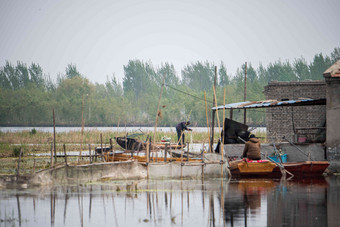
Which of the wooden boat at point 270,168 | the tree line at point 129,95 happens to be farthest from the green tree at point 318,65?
the wooden boat at point 270,168

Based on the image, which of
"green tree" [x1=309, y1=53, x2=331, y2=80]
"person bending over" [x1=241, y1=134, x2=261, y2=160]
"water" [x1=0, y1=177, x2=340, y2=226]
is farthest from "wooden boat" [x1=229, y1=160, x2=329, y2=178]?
"green tree" [x1=309, y1=53, x2=331, y2=80]

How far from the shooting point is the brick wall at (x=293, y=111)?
84.0ft

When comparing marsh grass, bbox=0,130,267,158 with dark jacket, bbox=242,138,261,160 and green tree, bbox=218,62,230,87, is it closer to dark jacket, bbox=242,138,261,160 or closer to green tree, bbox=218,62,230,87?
dark jacket, bbox=242,138,261,160

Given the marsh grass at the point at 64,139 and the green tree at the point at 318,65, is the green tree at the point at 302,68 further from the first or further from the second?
the marsh grass at the point at 64,139

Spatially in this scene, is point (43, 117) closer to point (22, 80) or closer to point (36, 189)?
point (22, 80)

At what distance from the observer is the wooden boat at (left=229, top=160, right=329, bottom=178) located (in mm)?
17188

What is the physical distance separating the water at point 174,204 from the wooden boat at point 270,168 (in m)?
1.18

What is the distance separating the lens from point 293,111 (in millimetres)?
25828

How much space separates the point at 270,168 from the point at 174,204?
20.8ft

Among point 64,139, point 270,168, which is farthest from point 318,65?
point 270,168

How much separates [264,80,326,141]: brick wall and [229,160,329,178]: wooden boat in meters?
7.44

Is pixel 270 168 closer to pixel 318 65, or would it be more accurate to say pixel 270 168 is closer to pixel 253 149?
pixel 253 149

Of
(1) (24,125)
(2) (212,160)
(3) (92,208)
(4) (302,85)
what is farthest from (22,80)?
(3) (92,208)

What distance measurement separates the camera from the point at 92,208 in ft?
37.2
